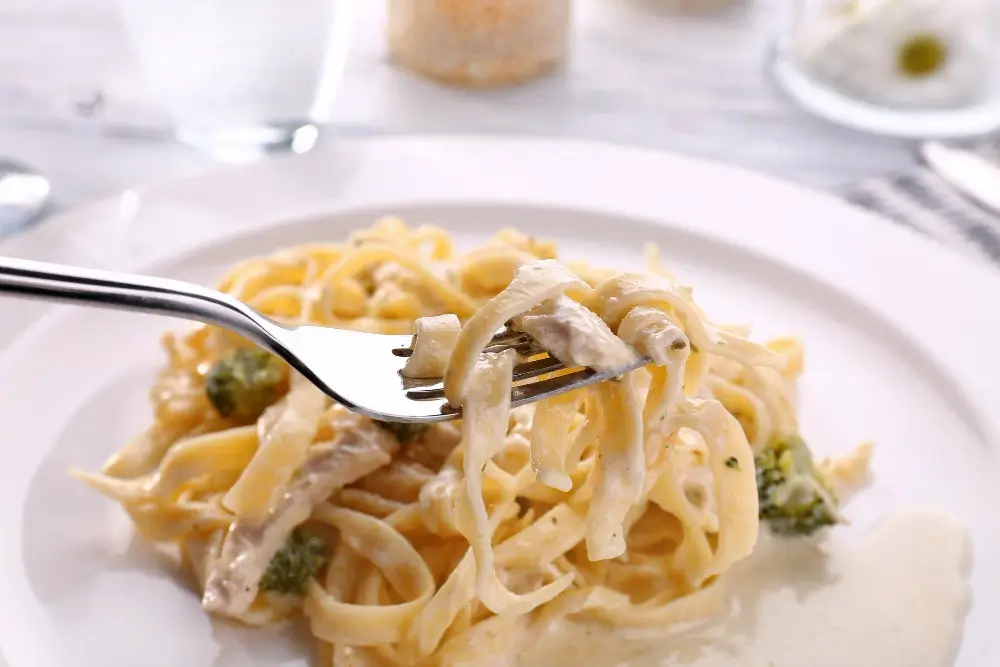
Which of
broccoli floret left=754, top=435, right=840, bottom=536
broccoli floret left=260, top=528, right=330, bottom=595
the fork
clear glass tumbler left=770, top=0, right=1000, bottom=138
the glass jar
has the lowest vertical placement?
broccoli floret left=260, top=528, right=330, bottom=595

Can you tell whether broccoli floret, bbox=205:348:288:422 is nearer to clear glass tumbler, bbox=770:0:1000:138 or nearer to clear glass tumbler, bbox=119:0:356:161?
clear glass tumbler, bbox=119:0:356:161

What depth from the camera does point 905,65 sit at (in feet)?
11.0

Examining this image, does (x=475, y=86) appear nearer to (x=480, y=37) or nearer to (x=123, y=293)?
(x=480, y=37)

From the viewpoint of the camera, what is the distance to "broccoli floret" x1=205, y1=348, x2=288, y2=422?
2.10 m

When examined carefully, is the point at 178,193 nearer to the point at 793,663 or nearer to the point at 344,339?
the point at 344,339

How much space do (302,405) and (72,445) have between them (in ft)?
1.75

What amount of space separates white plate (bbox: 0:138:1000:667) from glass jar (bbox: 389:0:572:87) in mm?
547

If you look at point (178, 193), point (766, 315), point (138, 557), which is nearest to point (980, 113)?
point (766, 315)

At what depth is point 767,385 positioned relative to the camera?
2.14 meters

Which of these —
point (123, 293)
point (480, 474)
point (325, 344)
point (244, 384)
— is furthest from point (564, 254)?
point (123, 293)

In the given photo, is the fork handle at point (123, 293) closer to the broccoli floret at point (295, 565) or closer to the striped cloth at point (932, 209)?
the broccoli floret at point (295, 565)

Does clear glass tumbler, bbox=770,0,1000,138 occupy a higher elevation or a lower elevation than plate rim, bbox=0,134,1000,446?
higher

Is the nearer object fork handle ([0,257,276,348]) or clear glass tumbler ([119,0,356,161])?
fork handle ([0,257,276,348])

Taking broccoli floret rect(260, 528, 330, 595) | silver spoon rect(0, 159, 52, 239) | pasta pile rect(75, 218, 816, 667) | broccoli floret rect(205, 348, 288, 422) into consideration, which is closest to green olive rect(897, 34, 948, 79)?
pasta pile rect(75, 218, 816, 667)
